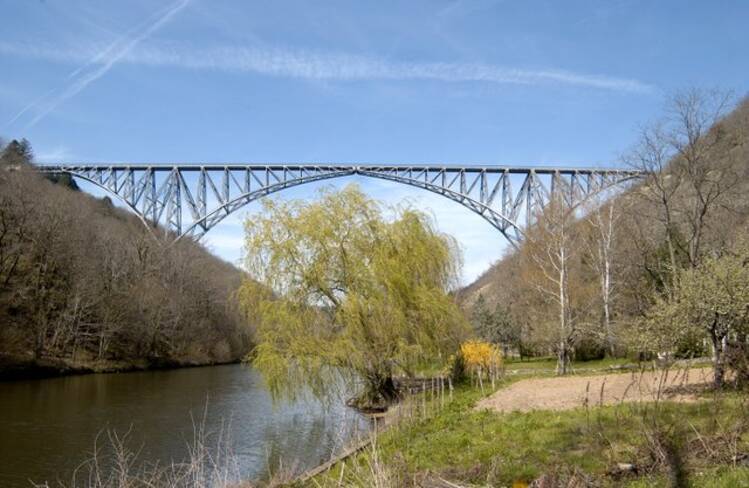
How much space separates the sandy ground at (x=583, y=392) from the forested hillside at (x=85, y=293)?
74.7ft

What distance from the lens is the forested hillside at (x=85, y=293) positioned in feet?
121

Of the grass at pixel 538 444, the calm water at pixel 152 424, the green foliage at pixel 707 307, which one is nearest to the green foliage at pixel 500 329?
the calm water at pixel 152 424

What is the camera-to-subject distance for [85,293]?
138 feet

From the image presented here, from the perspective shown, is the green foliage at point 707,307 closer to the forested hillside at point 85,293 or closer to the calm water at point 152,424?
the calm water at point 152,424

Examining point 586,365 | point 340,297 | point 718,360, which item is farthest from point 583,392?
point 586,365

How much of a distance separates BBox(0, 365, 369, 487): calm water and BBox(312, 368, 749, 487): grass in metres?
1.44

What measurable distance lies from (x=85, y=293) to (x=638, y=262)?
36266mm

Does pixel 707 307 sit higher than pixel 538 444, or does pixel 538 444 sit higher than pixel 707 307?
pixel 707 307

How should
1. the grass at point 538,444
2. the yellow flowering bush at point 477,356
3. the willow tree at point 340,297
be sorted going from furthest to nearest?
the yellow flowering bush at point 477,356 < the willow tree at point 340,297 < the grass at point 538,444

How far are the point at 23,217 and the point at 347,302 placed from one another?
28.4 metres

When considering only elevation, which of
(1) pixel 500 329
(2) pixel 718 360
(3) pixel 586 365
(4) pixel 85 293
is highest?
(4) pixel 85 293

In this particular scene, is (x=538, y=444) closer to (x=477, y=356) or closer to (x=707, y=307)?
(x=707, y=307)

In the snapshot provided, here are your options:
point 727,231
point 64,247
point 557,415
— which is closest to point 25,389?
point 64,247

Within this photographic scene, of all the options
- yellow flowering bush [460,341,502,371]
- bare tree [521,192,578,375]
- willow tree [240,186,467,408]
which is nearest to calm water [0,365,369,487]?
willow tree [240,186,467,408]
